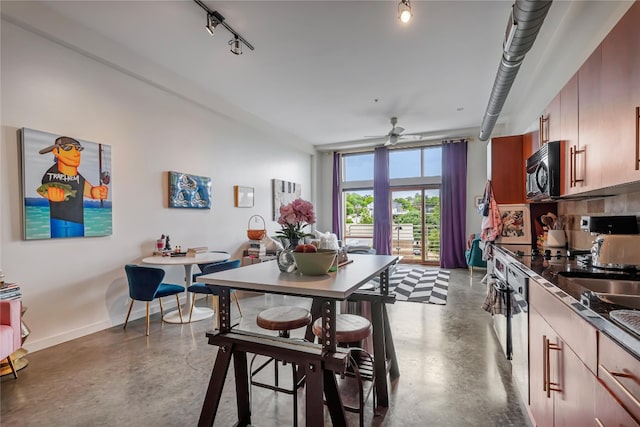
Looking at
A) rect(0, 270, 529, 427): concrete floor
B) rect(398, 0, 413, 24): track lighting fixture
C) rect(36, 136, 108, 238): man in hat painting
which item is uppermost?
rect(398, 0, 413, 24): track lighting fixture

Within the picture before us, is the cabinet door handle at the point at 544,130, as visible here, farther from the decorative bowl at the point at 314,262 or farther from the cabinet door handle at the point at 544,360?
the decorative bowl at the point at 314,262

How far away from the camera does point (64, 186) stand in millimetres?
3018

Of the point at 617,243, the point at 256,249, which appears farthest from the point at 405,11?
the point at 256,249

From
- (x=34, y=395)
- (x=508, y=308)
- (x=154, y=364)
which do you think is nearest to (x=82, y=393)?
(x=34, y=395)

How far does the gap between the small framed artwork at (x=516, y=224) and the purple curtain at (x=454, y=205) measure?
3698mm

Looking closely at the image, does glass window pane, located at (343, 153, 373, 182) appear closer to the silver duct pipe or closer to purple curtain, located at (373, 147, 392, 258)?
purple curtain, located at (373, 147, 392, 258)

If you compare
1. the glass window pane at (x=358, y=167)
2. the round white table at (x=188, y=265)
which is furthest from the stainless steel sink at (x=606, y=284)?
the glass window pane at (x=358, y=167)

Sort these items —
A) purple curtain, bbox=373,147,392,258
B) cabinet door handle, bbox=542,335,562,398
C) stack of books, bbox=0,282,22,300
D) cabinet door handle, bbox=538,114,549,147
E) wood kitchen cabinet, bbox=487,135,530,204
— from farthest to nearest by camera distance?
purple curtain, bbox=373,147,392,258 < wood kitchen cabinet, bbox=487,135,530,204 < cabinet door handle, bbox=538,114,549,147 < stack of books, bbox=0,282,22,300 < cabinet door handle, bbox=542,335,562,398

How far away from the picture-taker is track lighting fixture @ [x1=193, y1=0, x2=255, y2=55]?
9.24ft

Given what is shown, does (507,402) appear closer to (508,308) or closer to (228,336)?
(508,308)

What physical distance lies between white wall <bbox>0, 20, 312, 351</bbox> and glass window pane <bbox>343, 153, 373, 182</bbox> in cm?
399

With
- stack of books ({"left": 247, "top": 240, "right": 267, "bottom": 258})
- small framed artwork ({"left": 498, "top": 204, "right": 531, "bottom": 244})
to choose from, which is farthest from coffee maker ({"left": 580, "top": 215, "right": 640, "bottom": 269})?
stack of books ({"left": 247, "top": 240, "right": 267, "bottom": 258})

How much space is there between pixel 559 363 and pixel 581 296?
333 mm

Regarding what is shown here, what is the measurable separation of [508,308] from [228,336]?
6.85 ft
